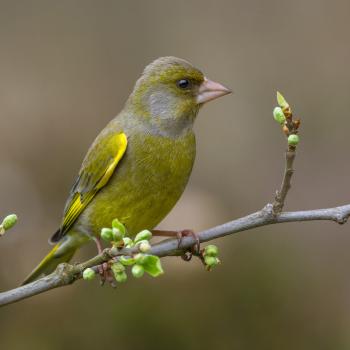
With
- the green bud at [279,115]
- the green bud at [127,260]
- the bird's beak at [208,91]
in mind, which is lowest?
the green bud at [127,260]

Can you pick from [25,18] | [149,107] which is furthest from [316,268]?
[25,18]

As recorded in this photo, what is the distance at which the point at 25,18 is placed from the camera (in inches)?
442

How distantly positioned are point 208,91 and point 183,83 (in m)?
0.18

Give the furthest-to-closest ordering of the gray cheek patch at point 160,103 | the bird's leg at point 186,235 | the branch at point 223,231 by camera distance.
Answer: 1. the gray cheek patch at point 160,103
2. the bird's leg at point 186,235
3. the branch at point 223,231

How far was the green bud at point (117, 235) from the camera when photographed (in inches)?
122

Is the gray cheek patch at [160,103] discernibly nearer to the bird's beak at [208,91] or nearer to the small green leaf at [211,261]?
the bird's beak at [208,91]

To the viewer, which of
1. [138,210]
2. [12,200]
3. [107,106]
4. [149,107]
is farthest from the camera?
[107,106]

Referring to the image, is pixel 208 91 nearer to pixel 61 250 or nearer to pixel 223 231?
pixel 61 250

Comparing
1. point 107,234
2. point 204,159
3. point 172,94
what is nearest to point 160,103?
point 172,94

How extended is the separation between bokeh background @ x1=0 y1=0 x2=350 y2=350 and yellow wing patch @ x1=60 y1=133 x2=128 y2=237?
3.45 ft

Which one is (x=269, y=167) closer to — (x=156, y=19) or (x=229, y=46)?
(x=229, y=46)

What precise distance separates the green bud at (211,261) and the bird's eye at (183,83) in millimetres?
1719

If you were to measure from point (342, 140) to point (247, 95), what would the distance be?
1.54 metres

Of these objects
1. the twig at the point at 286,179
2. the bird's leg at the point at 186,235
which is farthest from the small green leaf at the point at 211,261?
the twig at the point at 286,179
